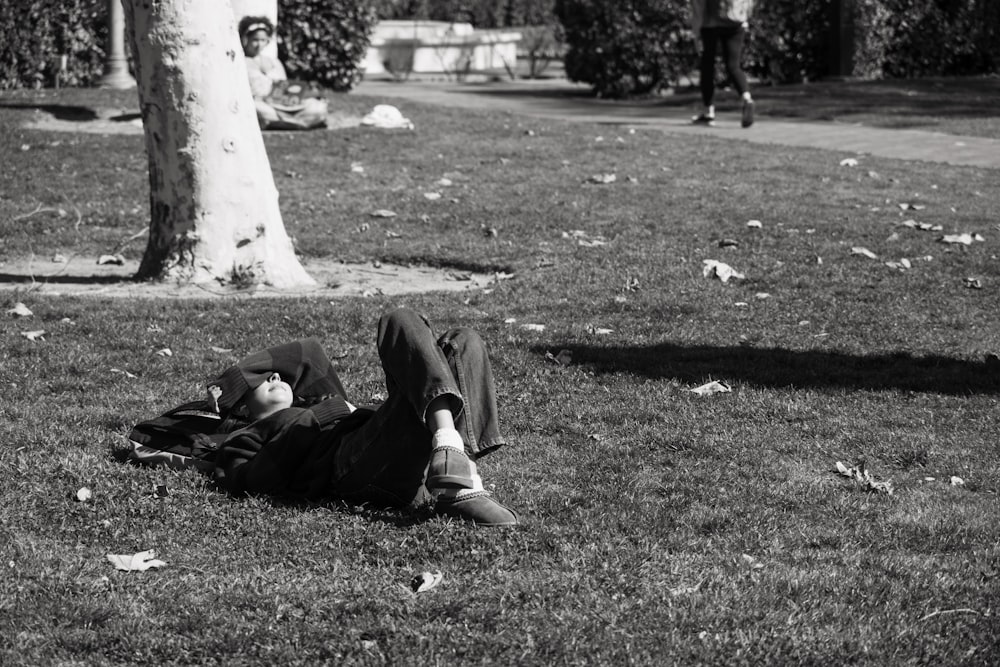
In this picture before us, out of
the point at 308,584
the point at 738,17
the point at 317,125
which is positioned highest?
the point at 738,17

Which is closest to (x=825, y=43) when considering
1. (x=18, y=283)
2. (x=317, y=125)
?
(x=317, y=125)

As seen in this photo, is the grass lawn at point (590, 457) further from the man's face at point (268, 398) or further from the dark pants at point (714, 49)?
the dark pants at point (714, 49)

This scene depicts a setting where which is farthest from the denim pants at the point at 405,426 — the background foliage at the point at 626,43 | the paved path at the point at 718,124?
the background foliage at the point at 626,43

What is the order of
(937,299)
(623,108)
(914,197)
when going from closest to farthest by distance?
(937,299)
(914,197)
(623,108)

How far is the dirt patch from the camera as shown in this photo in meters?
7.37

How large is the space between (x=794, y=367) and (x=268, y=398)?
2553 millimetres

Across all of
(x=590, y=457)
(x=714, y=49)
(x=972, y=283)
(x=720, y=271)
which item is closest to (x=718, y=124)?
(x=714, y=49)

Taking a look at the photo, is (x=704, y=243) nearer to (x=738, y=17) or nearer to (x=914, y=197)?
(x=914, y=197)

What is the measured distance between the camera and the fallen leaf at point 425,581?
11.7ft

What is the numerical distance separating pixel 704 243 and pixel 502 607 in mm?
5641

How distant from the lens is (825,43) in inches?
760

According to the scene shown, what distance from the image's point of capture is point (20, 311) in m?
6.70

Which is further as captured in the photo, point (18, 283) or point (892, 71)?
point (892, 71)

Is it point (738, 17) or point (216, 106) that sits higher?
point (738, 17)
